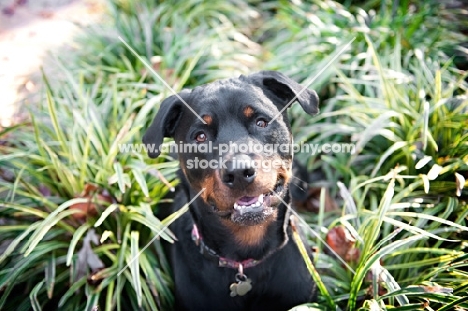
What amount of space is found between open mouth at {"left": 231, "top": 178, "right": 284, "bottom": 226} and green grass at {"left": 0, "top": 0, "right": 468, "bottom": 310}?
448 millimetres

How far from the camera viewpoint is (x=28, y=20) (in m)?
6.29

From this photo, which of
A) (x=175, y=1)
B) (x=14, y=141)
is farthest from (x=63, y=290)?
(x=175, y=1)

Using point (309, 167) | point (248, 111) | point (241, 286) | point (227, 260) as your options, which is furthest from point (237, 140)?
point (309, 167)

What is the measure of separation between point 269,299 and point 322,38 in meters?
2.83

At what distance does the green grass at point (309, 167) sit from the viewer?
296 centimetres

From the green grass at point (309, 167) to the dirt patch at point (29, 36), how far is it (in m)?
0.48

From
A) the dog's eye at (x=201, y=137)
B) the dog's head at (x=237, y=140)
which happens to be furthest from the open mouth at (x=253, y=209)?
the dog's eye at (x=201, y=137)

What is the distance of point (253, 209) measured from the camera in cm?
261

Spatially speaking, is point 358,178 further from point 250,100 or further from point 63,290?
point 63,290

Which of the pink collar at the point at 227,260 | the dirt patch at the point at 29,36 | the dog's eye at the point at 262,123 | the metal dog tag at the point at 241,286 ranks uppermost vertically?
the dirt patch at the point at 29,36

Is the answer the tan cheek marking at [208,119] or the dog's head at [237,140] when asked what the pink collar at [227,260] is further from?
the tan cheek marking at [208,119]

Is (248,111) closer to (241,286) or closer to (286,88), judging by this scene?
(286,88)

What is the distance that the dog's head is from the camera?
254 centimetres

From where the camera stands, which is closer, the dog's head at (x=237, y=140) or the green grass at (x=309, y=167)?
the dog's head at (x=237, y=140)
